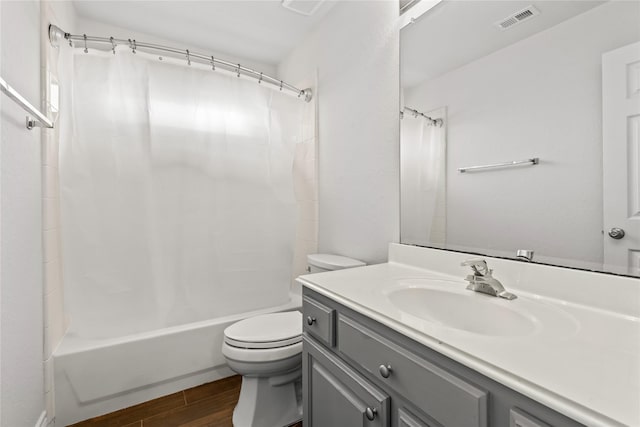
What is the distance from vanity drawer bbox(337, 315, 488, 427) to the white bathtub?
4.10 feet

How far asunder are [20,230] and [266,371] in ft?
3.83

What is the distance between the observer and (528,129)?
987 millimetres

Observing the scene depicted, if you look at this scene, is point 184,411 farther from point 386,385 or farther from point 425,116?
point 425,116

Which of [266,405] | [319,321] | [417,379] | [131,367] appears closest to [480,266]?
[417,379]

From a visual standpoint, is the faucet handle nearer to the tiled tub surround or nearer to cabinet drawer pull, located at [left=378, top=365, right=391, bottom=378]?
the tiled tub surround

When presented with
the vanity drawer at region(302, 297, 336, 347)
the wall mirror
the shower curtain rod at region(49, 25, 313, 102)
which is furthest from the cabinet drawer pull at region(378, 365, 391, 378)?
the shower curtain rod at region(49, 25, 313, 102)

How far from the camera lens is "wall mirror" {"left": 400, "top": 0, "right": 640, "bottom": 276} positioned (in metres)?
0.82

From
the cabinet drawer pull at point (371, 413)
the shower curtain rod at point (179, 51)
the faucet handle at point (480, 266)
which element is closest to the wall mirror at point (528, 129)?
the faucet handle at point (480, 266)

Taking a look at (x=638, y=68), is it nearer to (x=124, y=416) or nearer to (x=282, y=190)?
(x=282, y=190)

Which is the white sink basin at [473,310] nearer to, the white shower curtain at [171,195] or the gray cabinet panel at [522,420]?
the gray cabinet panel at [522,420]

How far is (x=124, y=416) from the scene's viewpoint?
1553mm

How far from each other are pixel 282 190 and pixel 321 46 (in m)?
1.06

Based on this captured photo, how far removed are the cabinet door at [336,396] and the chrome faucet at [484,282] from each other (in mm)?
460

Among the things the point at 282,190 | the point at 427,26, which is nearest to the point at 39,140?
the point at 282,190
